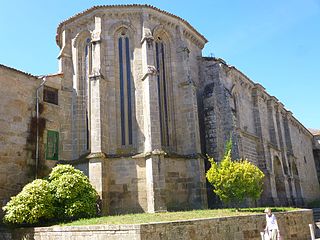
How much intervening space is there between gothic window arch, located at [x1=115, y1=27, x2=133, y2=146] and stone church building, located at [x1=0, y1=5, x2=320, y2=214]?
0.06m

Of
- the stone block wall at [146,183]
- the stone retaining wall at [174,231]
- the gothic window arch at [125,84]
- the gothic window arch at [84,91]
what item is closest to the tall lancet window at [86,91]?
the gothic window arch at [84,91]

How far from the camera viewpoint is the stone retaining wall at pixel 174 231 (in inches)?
408

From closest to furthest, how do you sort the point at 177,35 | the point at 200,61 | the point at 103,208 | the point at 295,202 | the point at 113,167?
the point at 103,208 < the point at 113,167 < the point at 177,35 < the point at 200,61 < the point at 295,202

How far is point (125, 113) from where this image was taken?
1875cm

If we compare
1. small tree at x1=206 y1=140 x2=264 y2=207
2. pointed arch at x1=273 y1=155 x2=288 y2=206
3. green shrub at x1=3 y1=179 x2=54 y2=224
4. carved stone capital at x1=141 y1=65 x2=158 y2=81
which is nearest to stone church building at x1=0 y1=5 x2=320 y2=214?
carved stone capital at x1=141 y1=65 x2=158 y2=81

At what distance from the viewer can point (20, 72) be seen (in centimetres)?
1808

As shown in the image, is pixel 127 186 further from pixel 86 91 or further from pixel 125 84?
pixel 86 91

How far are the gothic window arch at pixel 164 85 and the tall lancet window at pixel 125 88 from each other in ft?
6.33

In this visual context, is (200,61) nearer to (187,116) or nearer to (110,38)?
(187,116)

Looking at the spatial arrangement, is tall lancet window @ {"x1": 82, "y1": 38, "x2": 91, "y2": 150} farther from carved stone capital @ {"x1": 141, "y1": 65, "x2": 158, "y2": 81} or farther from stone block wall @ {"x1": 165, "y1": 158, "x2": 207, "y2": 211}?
stone block wall @ {"x1": 165, "y1": 158, "x2": 207, "y2": 211}

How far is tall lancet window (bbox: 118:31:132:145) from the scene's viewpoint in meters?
18.5

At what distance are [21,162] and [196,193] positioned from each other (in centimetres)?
967

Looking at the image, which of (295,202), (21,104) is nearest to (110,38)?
(21,104)

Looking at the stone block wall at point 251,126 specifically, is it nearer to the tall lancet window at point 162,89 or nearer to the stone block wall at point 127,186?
the tall lancet window at point 162,89
